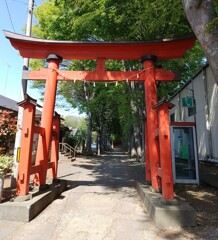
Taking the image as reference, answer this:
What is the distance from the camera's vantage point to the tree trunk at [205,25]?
3.74m

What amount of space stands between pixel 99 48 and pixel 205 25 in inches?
176

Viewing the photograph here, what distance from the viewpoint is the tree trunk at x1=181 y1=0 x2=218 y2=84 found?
3.74 meters

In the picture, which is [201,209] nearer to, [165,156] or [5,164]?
[165,156]

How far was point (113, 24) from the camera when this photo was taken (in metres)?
11.4

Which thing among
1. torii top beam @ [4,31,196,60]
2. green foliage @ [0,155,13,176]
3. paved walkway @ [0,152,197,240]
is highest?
torii top beam @ [4,31,196,60]

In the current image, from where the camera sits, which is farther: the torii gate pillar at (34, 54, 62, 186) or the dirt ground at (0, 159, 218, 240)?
the torii gate pillar at (34, 54, 62, 186)

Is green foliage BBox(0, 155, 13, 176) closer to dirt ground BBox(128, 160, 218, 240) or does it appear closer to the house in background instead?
dirt ground BBox(128, 160, 218, 240)

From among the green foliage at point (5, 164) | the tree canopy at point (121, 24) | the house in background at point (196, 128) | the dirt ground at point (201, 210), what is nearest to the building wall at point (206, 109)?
the house in background at point (196, 128)

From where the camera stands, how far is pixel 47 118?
24.3 feet

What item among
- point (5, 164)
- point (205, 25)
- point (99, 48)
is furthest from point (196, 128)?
point (5, 164)

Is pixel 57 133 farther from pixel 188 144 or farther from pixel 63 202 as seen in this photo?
pixel 188 144

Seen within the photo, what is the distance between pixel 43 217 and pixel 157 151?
351 cm

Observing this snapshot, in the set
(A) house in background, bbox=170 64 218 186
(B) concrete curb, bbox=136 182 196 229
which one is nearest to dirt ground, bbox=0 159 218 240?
(B) concrete curb, bbox=136 182 196 229

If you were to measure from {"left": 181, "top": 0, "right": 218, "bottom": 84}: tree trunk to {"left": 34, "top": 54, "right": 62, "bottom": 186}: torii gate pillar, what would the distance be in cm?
468
